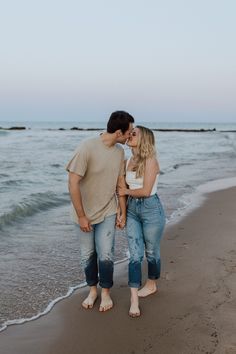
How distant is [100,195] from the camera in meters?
4.37

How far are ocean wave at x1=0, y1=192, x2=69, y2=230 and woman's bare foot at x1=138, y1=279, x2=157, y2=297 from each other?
4054 mm

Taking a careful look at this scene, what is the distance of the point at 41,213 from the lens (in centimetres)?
958

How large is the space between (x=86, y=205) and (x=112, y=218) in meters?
0.28

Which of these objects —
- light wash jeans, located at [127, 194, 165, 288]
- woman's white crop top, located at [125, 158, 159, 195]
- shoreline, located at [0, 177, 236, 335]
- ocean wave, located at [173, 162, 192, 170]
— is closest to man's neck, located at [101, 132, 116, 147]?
woman's white crop top, located at [125, 158, 159, 195]

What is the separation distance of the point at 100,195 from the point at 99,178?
17 cm

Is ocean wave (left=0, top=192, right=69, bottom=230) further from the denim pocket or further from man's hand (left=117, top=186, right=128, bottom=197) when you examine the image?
the denim pocket

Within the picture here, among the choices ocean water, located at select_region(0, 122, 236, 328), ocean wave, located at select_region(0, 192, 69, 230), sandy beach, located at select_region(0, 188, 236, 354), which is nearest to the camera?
sandy beach, located at select_region(0, 188, 236, 354)

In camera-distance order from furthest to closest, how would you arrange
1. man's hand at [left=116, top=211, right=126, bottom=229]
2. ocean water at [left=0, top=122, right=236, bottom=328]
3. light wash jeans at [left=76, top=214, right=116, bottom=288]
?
ocean water at [left=0, top=122, right=236, bottom=328] < man's hand at [left=116, top=211, right=126, bottom=229] < light wash jeans at [left=76, top=214, right=116, bottom=288]

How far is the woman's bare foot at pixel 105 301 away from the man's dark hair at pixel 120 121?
158 centimetres

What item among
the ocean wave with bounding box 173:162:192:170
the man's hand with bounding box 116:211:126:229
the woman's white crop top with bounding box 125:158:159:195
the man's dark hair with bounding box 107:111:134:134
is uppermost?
the man's dark hair with bounding box 107:111:134:134

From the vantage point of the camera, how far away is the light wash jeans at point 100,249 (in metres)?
4.37

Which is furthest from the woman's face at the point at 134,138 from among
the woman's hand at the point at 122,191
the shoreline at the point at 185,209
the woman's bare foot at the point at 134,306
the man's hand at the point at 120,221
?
the shoreline at the point at 185,209

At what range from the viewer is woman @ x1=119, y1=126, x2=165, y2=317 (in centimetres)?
428

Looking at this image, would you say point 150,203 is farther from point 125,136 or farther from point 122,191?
point 125,136
